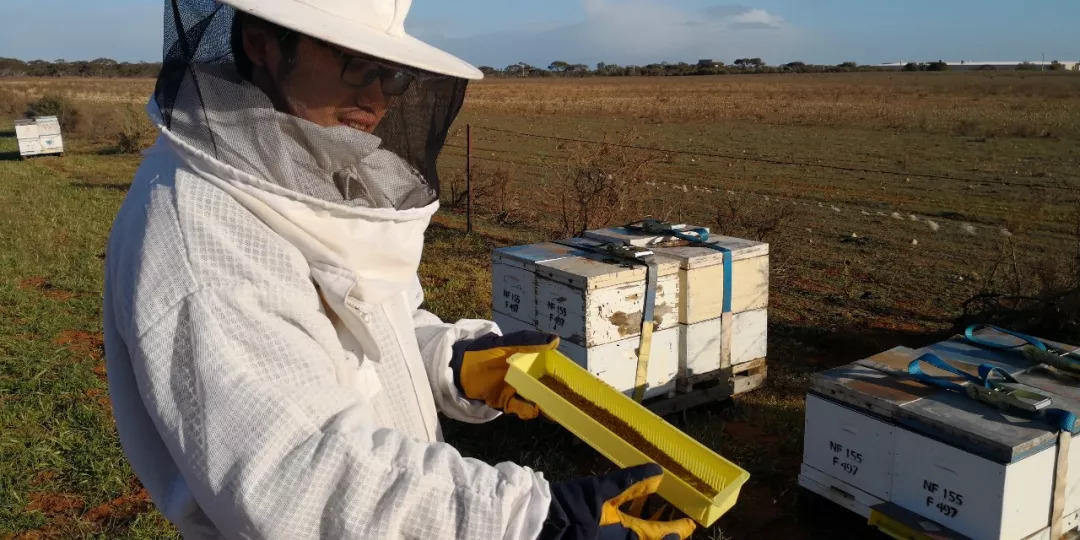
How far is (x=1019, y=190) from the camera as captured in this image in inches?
446

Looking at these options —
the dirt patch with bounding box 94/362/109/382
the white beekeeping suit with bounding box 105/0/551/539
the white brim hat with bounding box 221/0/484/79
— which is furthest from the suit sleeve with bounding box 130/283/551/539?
the dirt patch with bounding box 94/362/109/382

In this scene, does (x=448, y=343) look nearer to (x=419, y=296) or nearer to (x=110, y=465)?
(x=419, y=296)

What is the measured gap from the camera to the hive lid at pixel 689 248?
150 inches

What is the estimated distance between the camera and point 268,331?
42.0 inches

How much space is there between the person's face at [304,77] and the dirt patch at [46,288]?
619cm

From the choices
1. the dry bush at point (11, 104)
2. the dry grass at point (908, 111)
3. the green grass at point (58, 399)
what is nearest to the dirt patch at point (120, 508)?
the green grass at point (58, 399)

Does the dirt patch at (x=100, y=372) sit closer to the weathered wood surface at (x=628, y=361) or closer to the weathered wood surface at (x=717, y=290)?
the weathered wood surface at (x=628, y=361)

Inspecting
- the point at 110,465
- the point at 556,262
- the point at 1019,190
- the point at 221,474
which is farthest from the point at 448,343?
the point at 1019,190

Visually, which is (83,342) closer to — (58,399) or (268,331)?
(58,399)

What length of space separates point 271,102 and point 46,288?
6745mm

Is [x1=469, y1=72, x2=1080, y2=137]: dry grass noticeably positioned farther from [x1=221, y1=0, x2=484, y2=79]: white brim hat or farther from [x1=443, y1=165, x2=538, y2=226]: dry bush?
[x1=221, y1=0, x2=484, y2=79]: white brim hat

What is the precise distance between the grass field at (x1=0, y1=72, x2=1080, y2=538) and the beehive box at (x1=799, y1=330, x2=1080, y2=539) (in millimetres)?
281

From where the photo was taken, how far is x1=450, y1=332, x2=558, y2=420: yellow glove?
1751 millimetres

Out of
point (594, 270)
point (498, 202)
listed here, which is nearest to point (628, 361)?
point (594, 270)
